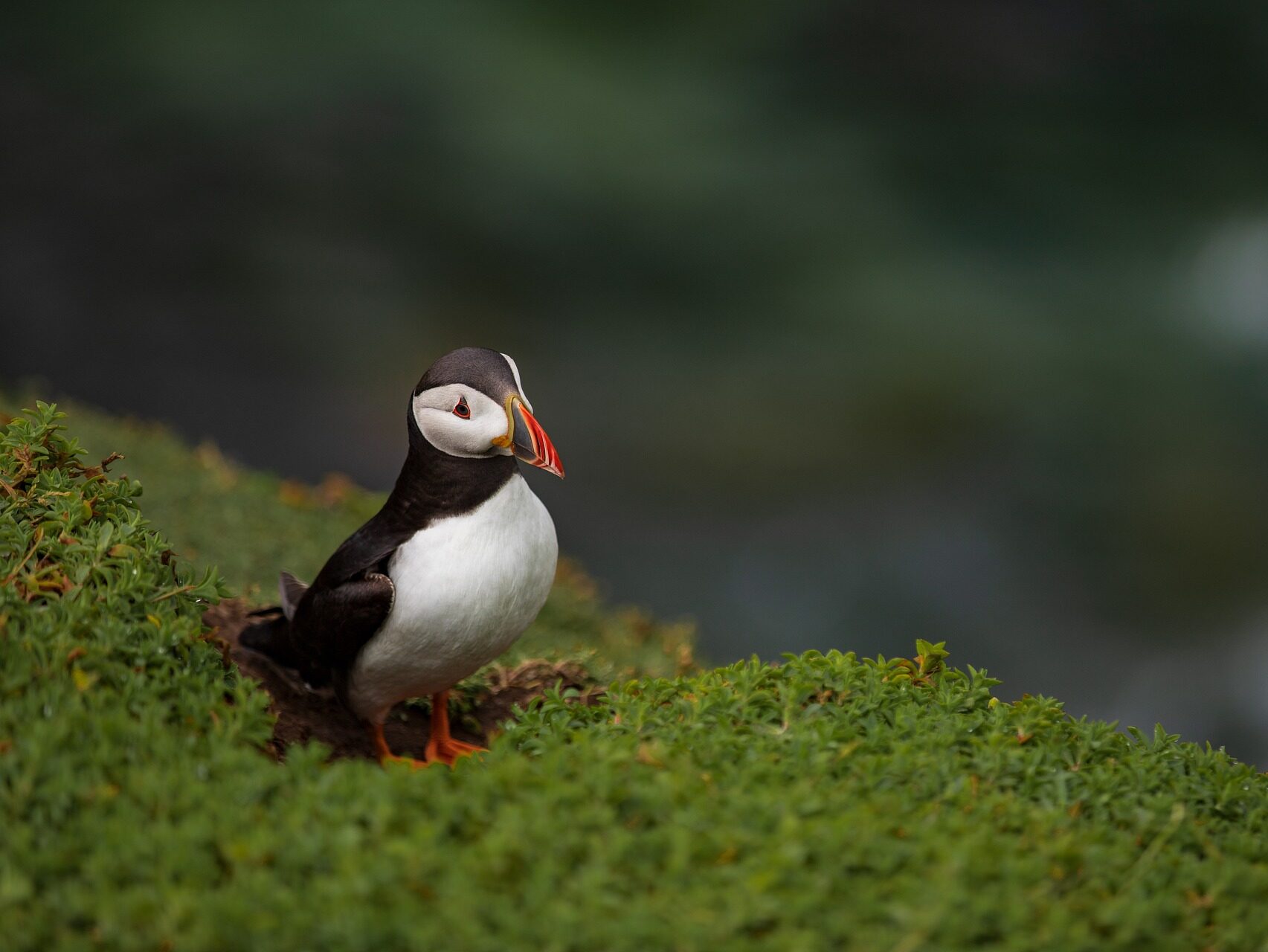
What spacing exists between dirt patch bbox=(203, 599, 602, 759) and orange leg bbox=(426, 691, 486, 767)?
0.51 feet

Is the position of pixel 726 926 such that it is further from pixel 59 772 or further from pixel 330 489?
pixel 330 489

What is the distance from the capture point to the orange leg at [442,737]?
3.72 meters

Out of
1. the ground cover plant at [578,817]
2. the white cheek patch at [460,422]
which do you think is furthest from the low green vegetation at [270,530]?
the ground cover plant at [578,817]

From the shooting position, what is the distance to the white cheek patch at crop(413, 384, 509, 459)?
326cm

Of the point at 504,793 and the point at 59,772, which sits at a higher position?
the point at 504,793

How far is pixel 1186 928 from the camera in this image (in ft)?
7.11

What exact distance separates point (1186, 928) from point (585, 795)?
1153 mm

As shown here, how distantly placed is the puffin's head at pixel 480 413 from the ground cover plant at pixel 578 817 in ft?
2.45

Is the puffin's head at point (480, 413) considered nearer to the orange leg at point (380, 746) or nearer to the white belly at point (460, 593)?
the white belly at point (460, 593)

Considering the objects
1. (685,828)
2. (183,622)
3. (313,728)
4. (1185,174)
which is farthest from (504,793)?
(1185,174)

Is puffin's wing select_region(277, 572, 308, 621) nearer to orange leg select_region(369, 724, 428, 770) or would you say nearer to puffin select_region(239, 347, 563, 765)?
puffin select_region(239, 347, 563, 765)

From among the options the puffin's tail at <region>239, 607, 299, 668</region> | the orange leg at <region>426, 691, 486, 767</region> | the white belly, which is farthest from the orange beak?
the puffin's tail at <region>239, 607, 299, 668</region>

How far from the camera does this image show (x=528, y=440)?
127 inches

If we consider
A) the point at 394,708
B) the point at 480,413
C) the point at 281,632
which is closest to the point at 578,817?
the point at 480,413
